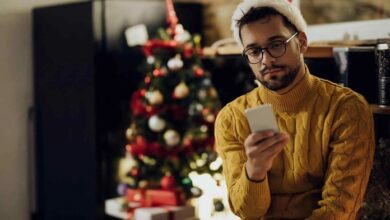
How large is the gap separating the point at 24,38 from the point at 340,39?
1.94 metres

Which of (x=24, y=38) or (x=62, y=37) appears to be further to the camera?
(x=24, y=38)

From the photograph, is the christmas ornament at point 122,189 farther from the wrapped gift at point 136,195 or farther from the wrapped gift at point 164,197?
the wrapped gift at point 164,197

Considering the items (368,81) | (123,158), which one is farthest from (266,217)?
(123,158)

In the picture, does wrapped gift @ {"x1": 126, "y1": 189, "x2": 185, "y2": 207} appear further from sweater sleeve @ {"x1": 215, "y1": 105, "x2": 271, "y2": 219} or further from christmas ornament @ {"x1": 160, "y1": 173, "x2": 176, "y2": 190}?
sweater sleeve @ {"x1": 215, "y1": 105, "x2": 271, "y2": 219}

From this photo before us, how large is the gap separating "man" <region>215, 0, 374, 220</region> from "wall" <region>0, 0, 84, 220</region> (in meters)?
2.08

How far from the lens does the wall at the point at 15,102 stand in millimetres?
3312

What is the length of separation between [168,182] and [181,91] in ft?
1.63

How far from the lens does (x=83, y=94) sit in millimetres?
3029

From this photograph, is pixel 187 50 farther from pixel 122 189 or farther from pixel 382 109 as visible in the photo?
pixel 382 109

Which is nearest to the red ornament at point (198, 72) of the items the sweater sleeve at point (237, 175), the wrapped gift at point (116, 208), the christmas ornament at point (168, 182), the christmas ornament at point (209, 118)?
the christmas ornament at point (209, 118)

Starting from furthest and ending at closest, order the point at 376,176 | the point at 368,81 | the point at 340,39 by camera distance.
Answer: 1. the point at 340,39
2. the point at 368,81
3. the point at 376,176

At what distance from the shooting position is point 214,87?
3.18m

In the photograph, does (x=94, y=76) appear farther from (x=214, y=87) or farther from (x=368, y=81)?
(x=368, y=81)

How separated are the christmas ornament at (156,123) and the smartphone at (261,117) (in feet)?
4.73
